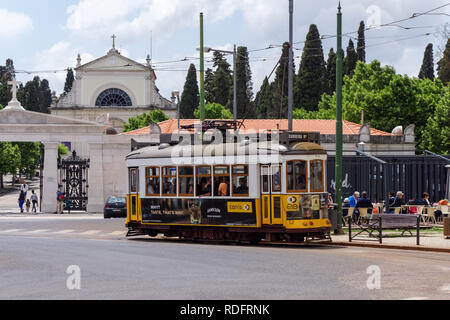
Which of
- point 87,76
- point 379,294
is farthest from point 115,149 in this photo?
point 87,76

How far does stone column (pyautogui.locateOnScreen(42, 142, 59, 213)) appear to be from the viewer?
47.4 metres

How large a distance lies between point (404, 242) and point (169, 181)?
7.41 meters

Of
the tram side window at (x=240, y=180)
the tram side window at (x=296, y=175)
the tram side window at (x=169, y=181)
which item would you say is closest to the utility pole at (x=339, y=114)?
the tram side window at (x=296, y=175)

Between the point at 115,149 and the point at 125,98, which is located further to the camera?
the point at 125,98

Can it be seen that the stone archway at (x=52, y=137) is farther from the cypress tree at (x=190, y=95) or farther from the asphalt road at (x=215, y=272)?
the cypress tree at (x=190, y=95)

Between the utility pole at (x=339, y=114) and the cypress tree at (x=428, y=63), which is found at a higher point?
the cypress tree at (x=428, y=63)

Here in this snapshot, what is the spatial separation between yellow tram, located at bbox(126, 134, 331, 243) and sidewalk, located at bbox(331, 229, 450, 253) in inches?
32.4

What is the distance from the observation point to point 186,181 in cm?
2433

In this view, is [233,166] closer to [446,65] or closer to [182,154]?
[182,154]

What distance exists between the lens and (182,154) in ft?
80.3

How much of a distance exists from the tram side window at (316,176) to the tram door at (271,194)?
0.98m

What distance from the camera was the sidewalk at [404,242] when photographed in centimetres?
2077

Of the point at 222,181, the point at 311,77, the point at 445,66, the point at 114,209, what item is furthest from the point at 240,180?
the point at 445,66

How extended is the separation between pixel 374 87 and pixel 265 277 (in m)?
59.7
